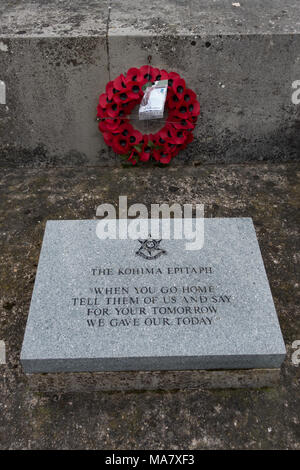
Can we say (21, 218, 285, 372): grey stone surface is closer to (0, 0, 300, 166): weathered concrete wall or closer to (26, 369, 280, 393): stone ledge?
(26, 369, 280, 393): stone ledge

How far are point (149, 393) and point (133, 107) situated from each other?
8.55 feet

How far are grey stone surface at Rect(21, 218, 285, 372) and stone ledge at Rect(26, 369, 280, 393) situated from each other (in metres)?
0.07

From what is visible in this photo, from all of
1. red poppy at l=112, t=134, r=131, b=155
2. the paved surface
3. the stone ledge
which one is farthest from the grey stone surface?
red poppy at l=112, t=134, r=131, b=155

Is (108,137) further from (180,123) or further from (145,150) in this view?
(180,123)

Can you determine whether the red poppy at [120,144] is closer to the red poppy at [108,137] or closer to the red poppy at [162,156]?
the red poppy at [108,137]

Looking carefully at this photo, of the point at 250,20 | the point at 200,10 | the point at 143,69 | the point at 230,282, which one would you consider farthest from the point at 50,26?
the point at 230,282

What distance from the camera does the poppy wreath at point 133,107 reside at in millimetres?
3752

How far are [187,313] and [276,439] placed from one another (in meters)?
0.87

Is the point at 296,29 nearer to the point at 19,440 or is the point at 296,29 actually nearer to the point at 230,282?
the point at 230,282

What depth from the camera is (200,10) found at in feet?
13.5

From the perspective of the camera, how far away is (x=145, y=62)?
3.80 metres

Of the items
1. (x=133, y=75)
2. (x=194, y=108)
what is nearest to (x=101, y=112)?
(x=133, y=75)

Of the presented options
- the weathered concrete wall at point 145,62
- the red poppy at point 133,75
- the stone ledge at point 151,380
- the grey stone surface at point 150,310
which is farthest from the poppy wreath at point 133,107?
the stone ledge at point 151,380

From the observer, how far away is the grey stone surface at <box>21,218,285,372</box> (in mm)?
2309
